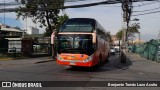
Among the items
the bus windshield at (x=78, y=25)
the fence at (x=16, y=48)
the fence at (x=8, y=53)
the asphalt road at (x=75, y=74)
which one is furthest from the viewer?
the fence at (x=16, y=48)

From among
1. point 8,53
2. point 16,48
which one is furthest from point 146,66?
point 16,48

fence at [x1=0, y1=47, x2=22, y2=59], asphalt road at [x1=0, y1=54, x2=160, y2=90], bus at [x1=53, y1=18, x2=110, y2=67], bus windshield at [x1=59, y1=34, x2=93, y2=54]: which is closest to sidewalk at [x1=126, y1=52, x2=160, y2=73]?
asphalt road at [x1=0, y1=54, x2=160, y2=90]

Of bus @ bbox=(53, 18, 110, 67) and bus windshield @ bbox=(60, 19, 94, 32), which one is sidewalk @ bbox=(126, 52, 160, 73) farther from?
bus windshield @ bbox=(60, 19, 94, 32)

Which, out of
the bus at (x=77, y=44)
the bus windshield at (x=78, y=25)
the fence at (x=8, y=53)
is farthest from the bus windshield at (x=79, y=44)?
the fence at (x=8, y=53)

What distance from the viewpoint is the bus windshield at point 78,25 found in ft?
67.7

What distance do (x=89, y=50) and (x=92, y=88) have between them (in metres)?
7.57

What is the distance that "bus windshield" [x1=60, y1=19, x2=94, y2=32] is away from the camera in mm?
20625

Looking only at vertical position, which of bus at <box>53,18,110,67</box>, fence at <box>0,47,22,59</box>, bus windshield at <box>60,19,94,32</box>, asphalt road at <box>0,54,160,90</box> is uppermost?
bus windshield at <box>60,19,94,32</box>

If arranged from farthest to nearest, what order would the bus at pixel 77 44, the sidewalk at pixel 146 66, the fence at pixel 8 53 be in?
the fence at pixel 8 53
the sidewalk at pixel 146 66
the bus at pixel 77 44

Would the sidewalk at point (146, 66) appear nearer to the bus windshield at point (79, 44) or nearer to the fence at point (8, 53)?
the bus windshield at point (79, 44)

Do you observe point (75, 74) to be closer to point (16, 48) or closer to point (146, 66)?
point (146, 66)

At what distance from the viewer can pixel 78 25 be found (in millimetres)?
20859

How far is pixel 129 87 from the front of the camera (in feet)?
44.7

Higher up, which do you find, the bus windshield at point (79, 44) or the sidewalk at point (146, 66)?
the bus windshield at point (79, 44)
